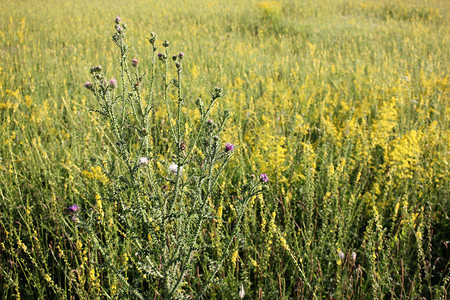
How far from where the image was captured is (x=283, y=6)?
1024 cm

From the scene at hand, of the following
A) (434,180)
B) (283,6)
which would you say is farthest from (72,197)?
(283,6)

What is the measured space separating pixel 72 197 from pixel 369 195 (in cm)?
182

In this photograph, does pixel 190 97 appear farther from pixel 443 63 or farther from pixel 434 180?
pixel 443 63

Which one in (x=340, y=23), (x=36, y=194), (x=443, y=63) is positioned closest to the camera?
(x=36, y=194)

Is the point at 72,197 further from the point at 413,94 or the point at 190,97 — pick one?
the point at 413,94

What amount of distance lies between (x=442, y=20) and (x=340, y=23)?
118 inches

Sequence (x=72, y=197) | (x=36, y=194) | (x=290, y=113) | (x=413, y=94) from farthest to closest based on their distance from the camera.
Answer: (x=413, y=94), (x=290, y=113), (x=36, y=194), (x=72, y=197)

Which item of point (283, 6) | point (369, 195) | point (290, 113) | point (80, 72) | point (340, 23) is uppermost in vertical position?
point (283, 6)

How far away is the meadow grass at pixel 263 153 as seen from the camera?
1.48 m

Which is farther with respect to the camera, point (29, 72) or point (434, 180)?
point (29, 72)

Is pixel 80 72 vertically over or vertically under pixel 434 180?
over

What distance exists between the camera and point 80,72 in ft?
14.0

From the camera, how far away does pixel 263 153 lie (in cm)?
227

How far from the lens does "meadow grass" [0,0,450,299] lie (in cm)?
148
